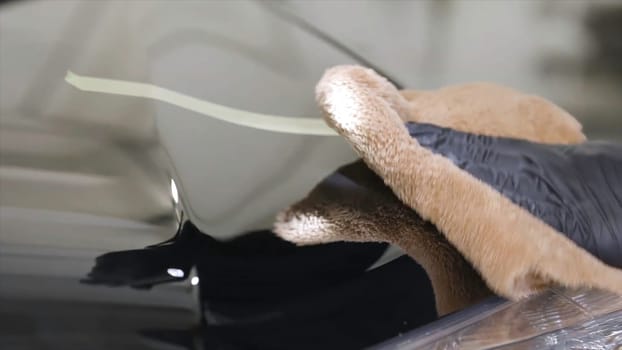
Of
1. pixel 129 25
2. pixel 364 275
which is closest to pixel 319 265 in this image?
pixel 364 275

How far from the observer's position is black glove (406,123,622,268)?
2.31ft

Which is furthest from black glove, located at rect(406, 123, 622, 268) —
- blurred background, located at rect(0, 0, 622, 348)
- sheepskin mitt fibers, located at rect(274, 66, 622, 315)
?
blurred background, located at rect(0, 0, 622, 348)

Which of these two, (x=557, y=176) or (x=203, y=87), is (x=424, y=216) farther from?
(x=203, y=87)

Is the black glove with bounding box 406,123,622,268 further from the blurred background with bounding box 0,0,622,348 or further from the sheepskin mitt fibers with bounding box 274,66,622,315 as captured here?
the blurred background with bounding box 0,0,622,348

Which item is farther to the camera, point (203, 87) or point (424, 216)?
point (203, 87)

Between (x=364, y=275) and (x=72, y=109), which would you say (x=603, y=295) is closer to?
(x=364, y=275)

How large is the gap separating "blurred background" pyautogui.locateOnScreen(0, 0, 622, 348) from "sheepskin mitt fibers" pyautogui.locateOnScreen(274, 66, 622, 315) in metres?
0.06

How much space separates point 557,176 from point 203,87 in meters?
0.41

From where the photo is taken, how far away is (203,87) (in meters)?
0.90

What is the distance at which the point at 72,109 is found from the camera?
2.68 feet

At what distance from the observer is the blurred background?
0.69 meters

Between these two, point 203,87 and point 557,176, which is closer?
point 557,176

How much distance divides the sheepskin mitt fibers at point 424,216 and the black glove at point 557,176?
0.9 inches

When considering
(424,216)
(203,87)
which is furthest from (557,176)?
(203,87)
